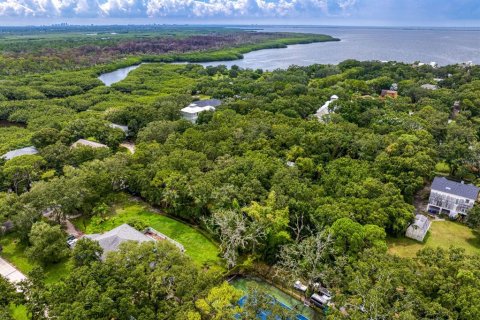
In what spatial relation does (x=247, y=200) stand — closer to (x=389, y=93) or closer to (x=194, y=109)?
(x=194, y=109)

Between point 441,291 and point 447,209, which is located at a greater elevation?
point 441,291

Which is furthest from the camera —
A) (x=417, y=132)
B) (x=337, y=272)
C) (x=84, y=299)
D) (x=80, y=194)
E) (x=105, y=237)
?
(x=417, y=132)

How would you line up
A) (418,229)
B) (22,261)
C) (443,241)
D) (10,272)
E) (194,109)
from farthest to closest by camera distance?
(194,109), (443,241), (418,229), (22,261), (10,272)

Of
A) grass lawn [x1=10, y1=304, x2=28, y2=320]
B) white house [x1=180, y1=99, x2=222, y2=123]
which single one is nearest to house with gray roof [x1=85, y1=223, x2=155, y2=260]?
grass lawn [x1=10, y1=304, x2=28, y2=320]

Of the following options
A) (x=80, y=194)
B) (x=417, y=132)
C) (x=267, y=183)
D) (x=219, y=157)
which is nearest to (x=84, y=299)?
(x=80, y=194)

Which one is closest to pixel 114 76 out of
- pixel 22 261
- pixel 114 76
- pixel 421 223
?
pixel 114 76

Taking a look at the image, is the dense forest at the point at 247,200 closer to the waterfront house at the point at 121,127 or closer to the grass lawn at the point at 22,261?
the grass lawn at the point at 22,261

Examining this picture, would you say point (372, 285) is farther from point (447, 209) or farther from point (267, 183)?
point (447, 209)
